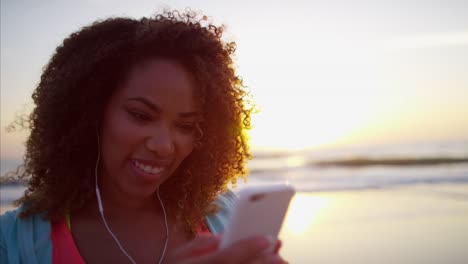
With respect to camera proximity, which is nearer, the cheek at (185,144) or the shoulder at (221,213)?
the cheek at (185,144)

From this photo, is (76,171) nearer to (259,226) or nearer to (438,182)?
(259,226)

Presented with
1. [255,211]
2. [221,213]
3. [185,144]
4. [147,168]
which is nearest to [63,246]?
[147,168]

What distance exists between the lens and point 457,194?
1048 cm

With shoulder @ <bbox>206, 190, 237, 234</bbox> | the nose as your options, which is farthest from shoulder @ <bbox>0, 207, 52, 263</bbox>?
shoulder @ <bbox>206, 190, 237, 234</bbox>

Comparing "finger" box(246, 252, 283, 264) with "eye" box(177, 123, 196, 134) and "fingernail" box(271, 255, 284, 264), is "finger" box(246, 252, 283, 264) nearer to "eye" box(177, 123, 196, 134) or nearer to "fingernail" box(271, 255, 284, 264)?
"fingernail" box(271, 255, 284, 264)

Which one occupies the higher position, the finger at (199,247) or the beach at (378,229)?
the finger at (199,247)

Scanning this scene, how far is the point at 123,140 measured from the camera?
244cm

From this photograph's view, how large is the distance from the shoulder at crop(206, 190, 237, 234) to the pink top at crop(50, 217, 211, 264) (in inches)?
33.8

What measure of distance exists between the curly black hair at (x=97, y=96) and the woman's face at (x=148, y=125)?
0.10 meters

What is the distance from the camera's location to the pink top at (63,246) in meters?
2.30

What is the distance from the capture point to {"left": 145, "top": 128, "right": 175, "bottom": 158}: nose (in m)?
2.41

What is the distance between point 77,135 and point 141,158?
49 cm

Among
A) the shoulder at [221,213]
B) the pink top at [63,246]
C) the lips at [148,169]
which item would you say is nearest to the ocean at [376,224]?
the shoulder at [221,213]

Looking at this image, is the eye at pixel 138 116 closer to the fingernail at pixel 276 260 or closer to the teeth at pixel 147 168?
the teeth at pixel 147 168
